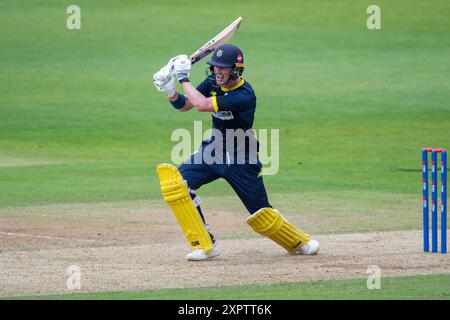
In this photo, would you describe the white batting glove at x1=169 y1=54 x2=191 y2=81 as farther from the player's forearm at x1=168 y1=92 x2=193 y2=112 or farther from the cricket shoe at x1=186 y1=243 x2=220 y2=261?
the cricket shoe at x1=186 y1=243 x2=220 y2=261

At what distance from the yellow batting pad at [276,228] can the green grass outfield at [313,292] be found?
1273 mm

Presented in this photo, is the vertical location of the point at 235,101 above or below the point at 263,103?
below

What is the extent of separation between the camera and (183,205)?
10.2 m

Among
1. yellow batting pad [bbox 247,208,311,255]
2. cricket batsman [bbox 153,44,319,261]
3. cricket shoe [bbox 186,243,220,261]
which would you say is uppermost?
cricket batsman [bbox 153,44,319,261]

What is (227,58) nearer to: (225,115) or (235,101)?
(235,101)

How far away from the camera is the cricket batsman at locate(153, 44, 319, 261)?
402 inches

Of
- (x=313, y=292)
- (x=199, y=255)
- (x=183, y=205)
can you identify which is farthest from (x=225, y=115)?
(x=313, y=292)

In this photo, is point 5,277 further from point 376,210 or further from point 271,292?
point 376,210

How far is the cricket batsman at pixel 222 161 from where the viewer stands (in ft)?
33.5

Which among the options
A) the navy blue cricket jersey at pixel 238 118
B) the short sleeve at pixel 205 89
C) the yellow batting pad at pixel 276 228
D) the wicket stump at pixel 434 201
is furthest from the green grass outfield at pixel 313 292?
the short sleeve at pixel 205 89

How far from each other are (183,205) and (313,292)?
6.37ft

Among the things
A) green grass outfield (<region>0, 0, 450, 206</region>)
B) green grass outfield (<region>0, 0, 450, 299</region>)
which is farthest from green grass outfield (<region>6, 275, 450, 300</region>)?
green grass outfield (<region>0, 0, 450, 206</region>)

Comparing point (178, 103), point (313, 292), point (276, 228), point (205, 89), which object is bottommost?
point (313, 292)

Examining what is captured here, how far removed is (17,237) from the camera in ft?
38.3
